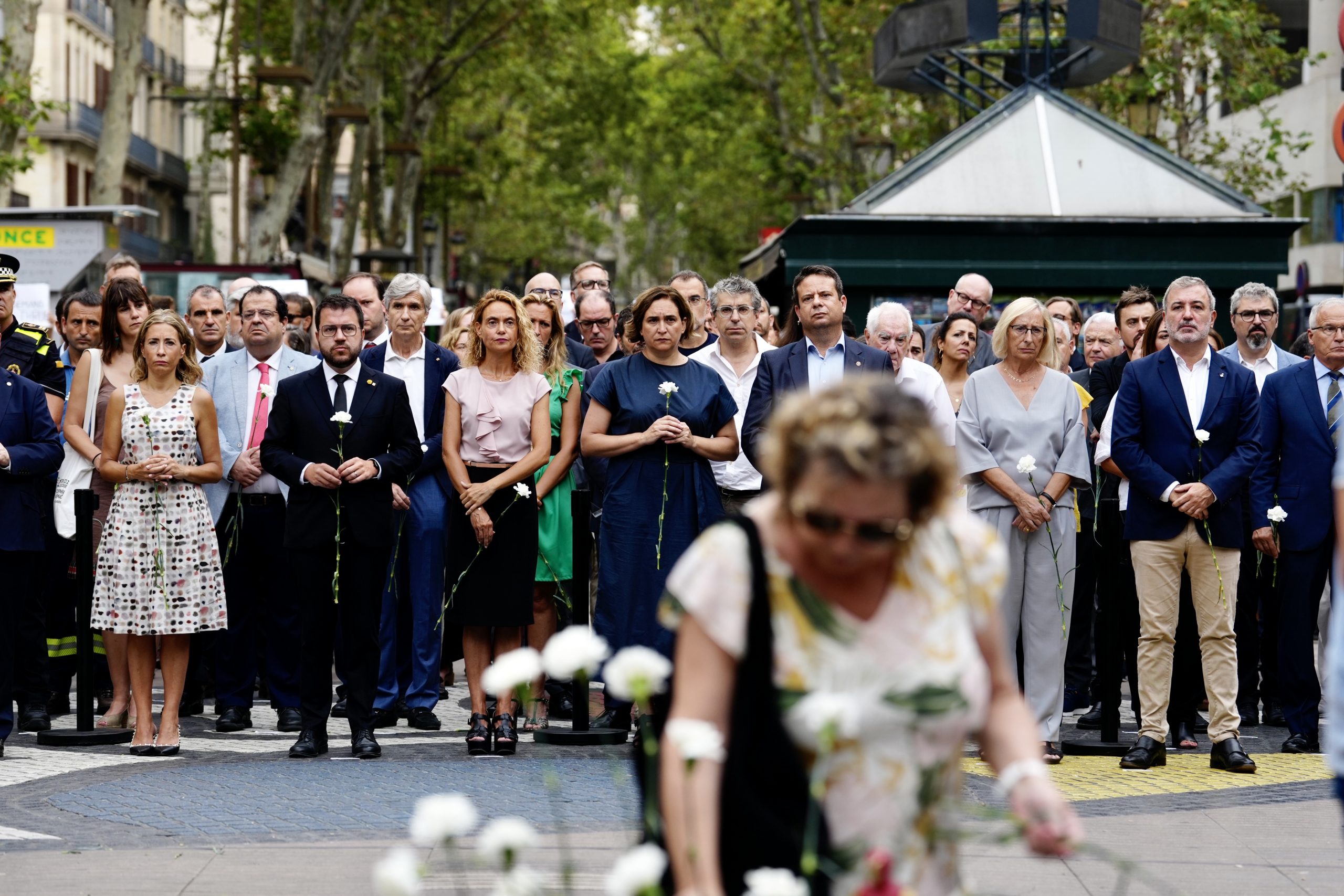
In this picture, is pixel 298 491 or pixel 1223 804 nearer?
pixel 1223 804

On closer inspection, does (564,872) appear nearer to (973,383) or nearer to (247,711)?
(973,383)

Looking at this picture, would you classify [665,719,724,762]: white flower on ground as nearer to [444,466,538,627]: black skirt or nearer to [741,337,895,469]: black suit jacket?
[741,337,895,469]: black suit jacket

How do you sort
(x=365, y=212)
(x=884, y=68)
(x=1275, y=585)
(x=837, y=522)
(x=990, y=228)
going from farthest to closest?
(x=365, y=212)
(x=884, y=68)
(x=990, y=228)
(x=1275, y=585)
(x=837, y=522)

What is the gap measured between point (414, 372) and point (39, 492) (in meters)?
2.05

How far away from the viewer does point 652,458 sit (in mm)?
9383

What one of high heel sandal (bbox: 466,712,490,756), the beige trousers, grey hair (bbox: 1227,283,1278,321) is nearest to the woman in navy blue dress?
high heel sandal (bbox: 466,712,490,756)

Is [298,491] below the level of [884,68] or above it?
below

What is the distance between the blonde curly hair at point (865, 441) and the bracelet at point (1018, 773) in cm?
52

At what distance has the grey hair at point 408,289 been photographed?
10.7m

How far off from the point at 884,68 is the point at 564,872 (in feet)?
67.3

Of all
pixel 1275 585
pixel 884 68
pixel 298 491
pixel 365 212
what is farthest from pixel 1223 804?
pixel 365 212

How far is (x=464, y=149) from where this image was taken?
47562 mm

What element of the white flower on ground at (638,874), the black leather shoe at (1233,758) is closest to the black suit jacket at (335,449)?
the black leather shoe at (1233,758)

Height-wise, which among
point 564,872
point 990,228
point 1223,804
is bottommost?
point 1223,804
